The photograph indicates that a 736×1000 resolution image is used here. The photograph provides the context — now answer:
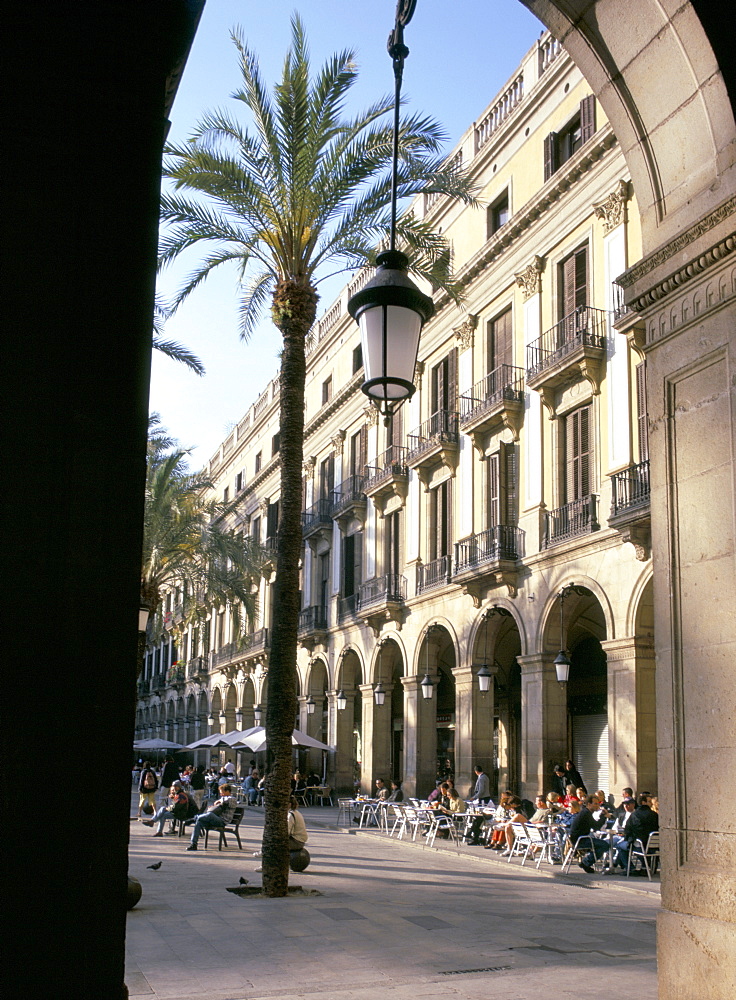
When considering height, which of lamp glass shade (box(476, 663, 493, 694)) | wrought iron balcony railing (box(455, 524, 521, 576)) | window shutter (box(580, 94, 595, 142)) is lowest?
lamp glass shade (box(476, 663, 493, 694))

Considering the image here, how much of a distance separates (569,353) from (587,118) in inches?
218

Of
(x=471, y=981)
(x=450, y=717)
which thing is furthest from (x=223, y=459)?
(x=471, y=981)

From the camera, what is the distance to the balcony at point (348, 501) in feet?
118

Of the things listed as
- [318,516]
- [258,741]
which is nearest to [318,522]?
[318,516]

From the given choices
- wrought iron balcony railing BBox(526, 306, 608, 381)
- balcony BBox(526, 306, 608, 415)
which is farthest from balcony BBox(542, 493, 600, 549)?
wrought iron balcony railing BBox(526, 306, 608, 381)

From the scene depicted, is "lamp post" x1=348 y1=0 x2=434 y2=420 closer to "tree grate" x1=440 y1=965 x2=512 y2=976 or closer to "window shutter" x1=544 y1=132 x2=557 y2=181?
"tree grate" x1=440 y1=965 x2=512 y2=976

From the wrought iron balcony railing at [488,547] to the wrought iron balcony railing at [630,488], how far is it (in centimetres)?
461

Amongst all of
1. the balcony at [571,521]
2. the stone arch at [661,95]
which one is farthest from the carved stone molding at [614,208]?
the stone arch at [661,95]

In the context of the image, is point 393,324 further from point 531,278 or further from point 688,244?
point 531,278

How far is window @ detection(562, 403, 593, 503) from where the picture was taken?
23.0 metres

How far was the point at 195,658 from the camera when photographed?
206ft

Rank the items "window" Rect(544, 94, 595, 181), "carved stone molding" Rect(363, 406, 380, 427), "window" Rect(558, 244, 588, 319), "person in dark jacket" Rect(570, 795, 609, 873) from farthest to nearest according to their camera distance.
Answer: "carved stone molding" Rect(363, 406, 380, 427) → "window" Rect(544, 94, 595, 181) → "window" Rect(558, 244, 588, 319) → "person in dark jacket" Rect(570, 795, 609, 873)

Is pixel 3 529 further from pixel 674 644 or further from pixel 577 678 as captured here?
pixel 577 678

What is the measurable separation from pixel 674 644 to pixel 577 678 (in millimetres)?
21854
